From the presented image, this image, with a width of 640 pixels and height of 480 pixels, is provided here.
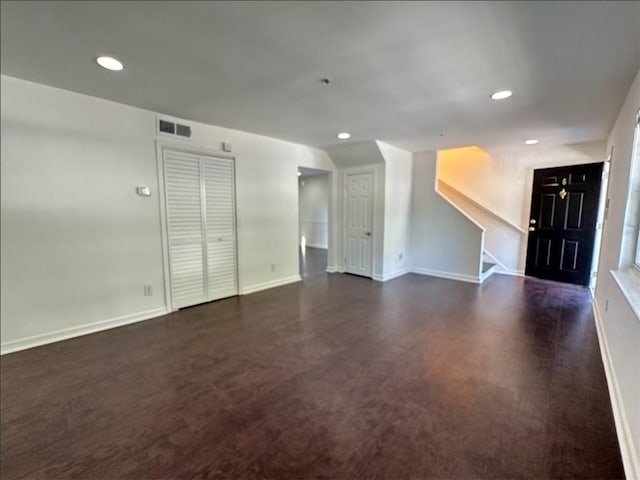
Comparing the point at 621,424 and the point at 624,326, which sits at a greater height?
the point at 624,326

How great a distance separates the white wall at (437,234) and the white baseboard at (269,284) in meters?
2.56

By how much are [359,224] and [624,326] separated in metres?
4.04

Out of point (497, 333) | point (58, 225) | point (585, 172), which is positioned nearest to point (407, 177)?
point (585, 172)

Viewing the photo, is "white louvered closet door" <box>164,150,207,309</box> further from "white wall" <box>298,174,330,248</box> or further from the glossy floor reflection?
"white wall" <box>298,174,330,248</box>

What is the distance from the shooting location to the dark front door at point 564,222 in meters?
4.82

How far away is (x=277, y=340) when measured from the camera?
297cm

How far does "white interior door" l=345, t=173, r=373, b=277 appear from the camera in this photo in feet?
18.1

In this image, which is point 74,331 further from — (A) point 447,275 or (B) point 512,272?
(B) point 512,272

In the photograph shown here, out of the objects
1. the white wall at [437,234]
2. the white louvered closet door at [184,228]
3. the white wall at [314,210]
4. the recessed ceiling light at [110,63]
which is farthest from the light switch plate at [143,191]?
the white wall at [314,210]

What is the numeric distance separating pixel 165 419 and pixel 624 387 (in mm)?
2894

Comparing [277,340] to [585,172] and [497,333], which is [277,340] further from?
[585,172]

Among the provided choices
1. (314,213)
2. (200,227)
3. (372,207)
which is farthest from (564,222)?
(314,213)

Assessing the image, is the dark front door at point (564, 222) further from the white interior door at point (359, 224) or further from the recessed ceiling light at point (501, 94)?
the recessed ceiling light at point (501, 94)

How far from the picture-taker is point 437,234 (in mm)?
5699
